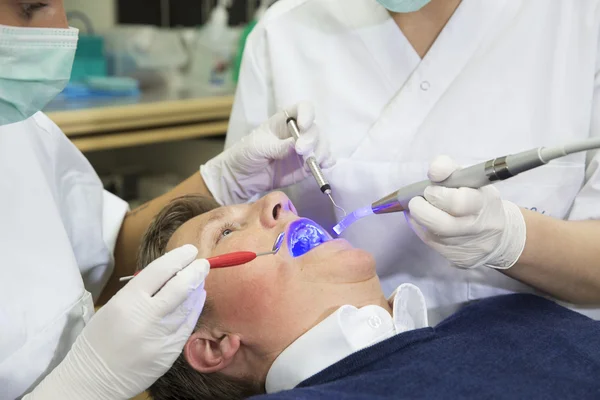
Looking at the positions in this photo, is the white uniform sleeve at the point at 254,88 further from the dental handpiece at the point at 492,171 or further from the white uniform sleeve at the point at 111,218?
the dental handpiece at the point at 492,171

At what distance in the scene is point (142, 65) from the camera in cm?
325

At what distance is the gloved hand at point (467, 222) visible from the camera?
1131 millimetres

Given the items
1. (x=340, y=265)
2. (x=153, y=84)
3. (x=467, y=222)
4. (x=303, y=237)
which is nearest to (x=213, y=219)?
(x=303, y=237)

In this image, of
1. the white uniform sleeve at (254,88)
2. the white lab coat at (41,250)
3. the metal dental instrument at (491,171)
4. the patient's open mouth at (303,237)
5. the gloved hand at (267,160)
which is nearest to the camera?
the metal dental instrument at (491,171)

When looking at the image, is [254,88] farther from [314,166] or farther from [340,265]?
[340,265]

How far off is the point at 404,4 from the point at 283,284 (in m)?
0.64

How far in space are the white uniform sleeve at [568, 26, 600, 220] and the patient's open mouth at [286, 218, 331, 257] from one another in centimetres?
54

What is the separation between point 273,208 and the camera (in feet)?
4.67

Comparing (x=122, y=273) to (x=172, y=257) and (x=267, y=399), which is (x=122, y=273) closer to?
(x=172, y=257)

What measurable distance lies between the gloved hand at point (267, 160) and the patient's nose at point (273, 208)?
11 centimetres

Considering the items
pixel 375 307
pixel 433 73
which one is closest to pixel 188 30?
pixel 433 73

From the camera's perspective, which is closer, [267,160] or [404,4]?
[404,4]

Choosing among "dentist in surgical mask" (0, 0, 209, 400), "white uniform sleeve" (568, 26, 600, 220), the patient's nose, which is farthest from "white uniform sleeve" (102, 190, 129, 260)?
"white uniform sleeve" (568, 26, 600, 220)

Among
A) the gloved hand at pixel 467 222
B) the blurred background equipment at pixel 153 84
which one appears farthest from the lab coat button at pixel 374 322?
the blurred background equipment at pixel 153 84
